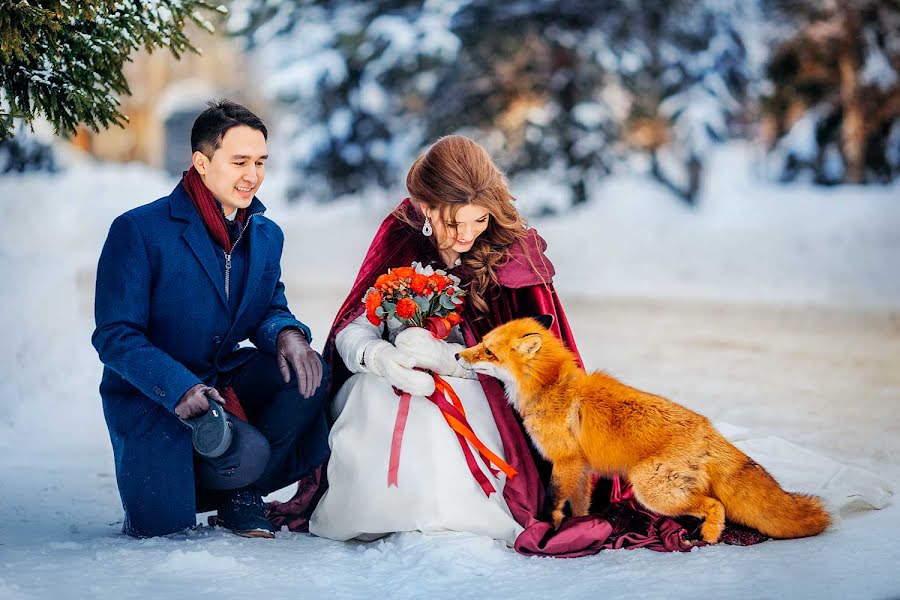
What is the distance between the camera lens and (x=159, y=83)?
36188 millimetres

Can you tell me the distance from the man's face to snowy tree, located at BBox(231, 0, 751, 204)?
34.5 feet

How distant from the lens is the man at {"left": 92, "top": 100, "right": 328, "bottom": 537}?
3.58m

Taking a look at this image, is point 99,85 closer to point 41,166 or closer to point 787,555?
point 787,555

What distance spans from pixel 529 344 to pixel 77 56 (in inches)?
87.9

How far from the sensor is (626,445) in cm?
362

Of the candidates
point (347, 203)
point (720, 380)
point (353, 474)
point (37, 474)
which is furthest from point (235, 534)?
point (347, 203)

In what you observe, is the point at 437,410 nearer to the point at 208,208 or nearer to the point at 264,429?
the point at 264,429

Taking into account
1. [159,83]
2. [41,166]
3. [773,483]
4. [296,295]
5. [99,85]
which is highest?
[159,83]

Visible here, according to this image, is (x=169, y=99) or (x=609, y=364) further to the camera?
(x=169, y=99)

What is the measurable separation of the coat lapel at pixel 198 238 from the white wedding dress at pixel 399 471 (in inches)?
20.8

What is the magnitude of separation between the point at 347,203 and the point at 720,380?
40.3ft

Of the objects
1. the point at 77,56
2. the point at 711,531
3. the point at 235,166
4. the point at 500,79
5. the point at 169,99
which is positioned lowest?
the point at 711,531

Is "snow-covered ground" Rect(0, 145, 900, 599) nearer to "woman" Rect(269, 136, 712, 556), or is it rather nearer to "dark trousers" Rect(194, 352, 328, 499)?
"woman" Rect(269, 136, 712, 556)

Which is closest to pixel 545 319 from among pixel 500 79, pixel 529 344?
pixel 529 344
